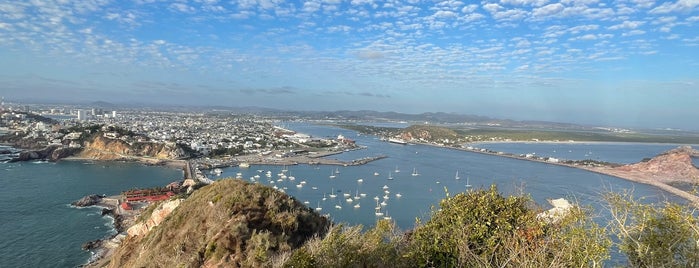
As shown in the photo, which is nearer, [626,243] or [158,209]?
[626,243]

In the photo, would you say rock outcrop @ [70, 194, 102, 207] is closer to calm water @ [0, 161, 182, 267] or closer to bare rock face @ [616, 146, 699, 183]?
calm water @ [0, 161, 182, 267]

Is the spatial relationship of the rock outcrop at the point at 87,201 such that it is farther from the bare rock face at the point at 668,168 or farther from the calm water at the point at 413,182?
the bare rock face at the point at 668,168

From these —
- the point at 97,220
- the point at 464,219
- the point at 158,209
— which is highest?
the point at 464,219

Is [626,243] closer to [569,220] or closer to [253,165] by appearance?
[569,220]

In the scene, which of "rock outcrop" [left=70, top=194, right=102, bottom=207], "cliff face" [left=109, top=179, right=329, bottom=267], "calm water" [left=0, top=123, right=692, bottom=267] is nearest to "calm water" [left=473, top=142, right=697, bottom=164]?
"calm water" [left=0, top=123, right=692, bottom=267]

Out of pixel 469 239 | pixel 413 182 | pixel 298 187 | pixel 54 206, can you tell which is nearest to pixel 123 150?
pixel 54 206

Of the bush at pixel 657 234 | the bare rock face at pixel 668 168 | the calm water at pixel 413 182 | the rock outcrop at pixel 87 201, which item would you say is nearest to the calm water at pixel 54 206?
the rock outcrop at pixel 87 201

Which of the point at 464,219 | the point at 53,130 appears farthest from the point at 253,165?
the point at 464,219
